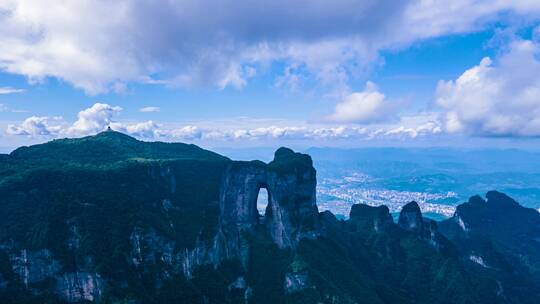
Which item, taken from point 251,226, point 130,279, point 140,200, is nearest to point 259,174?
point 251,226

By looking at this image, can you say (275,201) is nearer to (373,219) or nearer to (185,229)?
(185,229)

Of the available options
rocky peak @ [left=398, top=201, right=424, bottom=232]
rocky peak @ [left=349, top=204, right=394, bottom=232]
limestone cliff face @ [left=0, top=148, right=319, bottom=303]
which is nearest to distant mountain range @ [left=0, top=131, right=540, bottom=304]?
limestone cliff face @ [left=0, top=148, right=319, bottom=303]

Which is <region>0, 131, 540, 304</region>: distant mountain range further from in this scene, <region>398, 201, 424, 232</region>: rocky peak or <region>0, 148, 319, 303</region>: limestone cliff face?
<region>398, 201, 424, 232</region>: rocky peak

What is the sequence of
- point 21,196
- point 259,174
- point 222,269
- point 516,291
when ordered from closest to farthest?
point 21,196 < point 222,269 < point 259,174 < point 516,291

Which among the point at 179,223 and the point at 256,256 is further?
the point at 256,256

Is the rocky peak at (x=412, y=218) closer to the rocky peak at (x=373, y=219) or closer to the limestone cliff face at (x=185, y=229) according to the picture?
the rocky peak at (x=373, y=219)

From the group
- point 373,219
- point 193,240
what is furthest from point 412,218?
point 193,240

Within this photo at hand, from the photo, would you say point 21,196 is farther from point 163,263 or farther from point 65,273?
point 163,263
